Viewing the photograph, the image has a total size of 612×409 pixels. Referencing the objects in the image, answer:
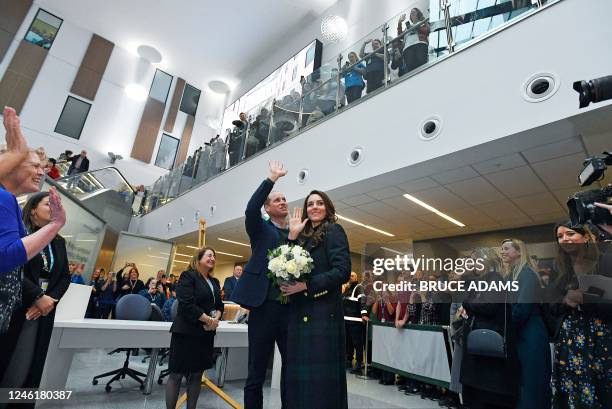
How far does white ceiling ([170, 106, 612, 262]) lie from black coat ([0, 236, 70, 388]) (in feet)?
13.6

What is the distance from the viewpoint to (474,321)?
234 centimetres

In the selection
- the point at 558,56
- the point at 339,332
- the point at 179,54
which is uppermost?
the point at 179,54

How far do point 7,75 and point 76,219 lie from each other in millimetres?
9539

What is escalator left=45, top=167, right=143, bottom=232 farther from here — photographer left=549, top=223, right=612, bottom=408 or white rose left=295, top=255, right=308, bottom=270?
photographer left=549, top=223, right=612, bottom=408

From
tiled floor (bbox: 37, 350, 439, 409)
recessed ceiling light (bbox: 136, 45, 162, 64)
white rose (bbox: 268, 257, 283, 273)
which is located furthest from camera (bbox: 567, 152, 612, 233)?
recessed ceiling light (bbox: 136, 45, 162, 64)

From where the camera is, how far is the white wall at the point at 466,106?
3592mm

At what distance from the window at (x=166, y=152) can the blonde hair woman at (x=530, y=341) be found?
1741cm

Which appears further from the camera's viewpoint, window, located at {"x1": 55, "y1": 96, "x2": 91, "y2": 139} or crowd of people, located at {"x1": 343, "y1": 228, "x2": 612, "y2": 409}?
window, located at {"x1": 55, "y1": 96, "x2": 91, "y2": 139}

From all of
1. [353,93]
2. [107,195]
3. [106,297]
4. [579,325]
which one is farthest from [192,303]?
[107,195]

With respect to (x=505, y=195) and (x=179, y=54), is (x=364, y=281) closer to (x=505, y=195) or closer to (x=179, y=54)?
(x=505, y=195)

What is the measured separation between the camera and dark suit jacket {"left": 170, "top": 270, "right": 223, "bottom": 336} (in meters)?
2.73

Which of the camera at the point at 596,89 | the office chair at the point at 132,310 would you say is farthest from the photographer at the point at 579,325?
the office chair at the point at 132,310

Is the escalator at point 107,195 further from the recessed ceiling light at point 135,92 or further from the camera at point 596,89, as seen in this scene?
the camera at point 596,89

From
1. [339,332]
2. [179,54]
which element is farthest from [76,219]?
[179,54]
